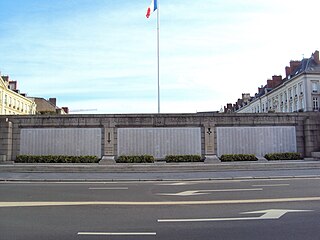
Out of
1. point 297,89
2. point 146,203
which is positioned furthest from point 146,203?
point 297,89

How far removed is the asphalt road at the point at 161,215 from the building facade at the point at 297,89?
167 feet

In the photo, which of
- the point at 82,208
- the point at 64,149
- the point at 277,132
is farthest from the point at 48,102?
the point at 82,208

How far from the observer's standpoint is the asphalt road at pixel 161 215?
6625 mm

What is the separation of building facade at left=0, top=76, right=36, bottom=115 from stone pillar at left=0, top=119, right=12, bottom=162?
176ft

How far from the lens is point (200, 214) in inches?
337

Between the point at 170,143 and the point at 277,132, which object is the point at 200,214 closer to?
the point at 170,143

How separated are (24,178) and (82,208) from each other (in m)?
10.9

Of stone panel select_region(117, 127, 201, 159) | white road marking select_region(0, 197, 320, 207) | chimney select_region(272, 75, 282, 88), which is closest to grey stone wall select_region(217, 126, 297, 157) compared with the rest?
stone panel select_region(117, 127, 201, 159)

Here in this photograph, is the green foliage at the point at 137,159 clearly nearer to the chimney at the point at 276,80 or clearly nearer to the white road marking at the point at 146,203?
the white road marking at the point at 146,203

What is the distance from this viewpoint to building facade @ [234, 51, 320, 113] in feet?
231

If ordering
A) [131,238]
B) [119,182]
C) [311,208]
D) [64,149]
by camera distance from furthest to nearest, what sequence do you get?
[64,149] → [119,182] → [311,208] → [131,238]

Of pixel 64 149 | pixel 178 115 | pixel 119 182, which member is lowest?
pixel 119 182

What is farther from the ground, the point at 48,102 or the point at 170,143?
the point at 48,102

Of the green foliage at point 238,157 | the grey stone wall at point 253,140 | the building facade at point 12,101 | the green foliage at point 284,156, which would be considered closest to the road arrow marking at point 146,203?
the green foliage at point 238,157
